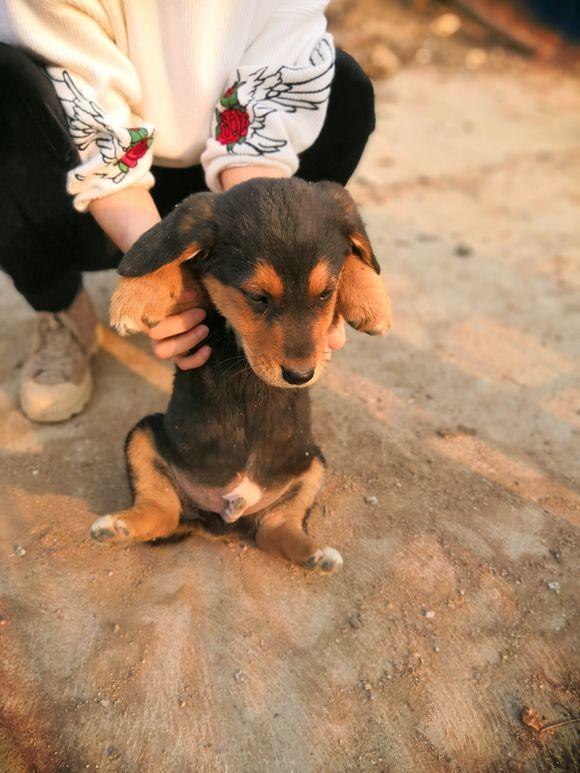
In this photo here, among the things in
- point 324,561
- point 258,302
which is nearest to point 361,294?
point 258,302

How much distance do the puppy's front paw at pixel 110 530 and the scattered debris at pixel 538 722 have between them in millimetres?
1441

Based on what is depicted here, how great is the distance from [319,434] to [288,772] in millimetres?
1493

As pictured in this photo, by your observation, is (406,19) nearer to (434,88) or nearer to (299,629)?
(434,88)

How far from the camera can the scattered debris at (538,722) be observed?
7.13 ft

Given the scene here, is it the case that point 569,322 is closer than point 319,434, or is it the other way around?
point 319,434

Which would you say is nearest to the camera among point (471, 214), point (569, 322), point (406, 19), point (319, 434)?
point (319, 434)

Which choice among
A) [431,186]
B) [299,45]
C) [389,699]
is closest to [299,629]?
[389,699]

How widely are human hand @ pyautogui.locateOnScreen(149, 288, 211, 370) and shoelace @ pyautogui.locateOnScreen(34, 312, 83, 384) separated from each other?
108 cm

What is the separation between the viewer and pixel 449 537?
274cm

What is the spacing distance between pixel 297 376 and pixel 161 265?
0.52 meters

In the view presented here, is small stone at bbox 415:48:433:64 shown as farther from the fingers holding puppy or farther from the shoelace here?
the fingers holding puppy

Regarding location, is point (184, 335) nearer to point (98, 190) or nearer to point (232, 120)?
point (98, 190)

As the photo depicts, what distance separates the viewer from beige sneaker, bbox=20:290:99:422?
3188 mm

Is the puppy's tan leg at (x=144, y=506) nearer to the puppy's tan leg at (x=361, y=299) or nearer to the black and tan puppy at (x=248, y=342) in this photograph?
the black and tan puppy at (x=248, y=342)
